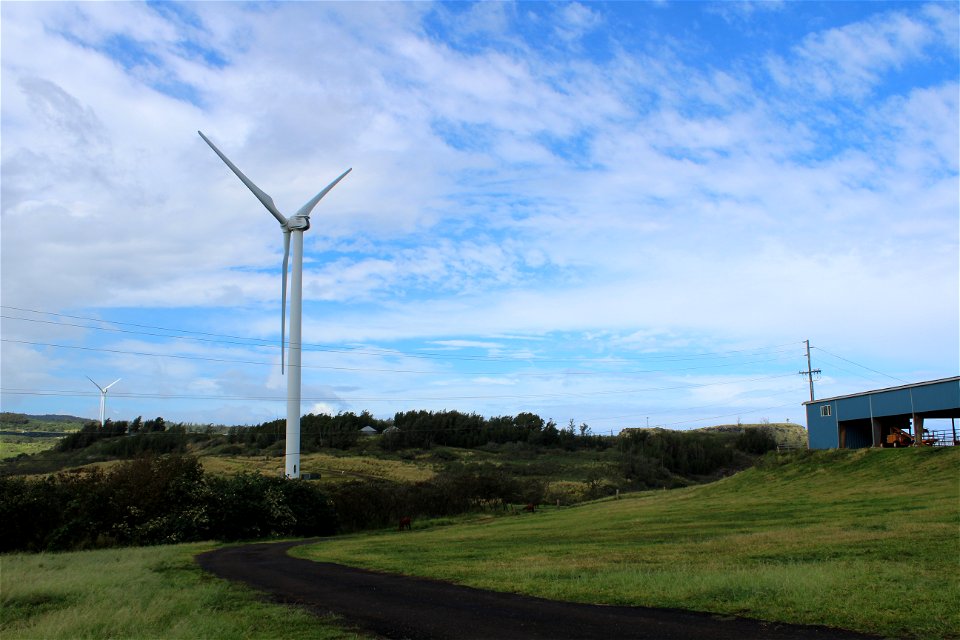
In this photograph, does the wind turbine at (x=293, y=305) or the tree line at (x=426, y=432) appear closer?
the wind turbine at (x=293, y=305)

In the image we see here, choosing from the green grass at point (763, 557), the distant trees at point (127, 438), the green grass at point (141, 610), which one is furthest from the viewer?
the distant trees at point (127, 438)

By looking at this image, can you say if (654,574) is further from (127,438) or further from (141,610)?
(127,438)

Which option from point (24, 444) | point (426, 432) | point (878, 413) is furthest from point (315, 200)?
point (24, 444)

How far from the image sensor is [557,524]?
4194 centimetres

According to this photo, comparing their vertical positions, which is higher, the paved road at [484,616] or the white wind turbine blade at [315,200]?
the white wind turbine blade at [315,200]

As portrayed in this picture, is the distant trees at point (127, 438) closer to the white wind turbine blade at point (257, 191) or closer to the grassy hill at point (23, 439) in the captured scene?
the grassy hill at point (23, 439)

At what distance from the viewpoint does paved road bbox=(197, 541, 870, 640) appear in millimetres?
11500

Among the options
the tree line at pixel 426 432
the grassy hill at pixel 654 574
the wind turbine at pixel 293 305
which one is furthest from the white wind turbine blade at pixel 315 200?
the tree line at pixel 426 432

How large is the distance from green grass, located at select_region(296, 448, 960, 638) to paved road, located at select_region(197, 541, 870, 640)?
2.29 ft

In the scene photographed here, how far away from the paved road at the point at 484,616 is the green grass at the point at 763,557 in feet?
2.29

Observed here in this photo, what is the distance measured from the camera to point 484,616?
13.6m

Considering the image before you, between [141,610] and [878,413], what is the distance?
57.3 meters

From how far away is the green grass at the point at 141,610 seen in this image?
12.5 meters

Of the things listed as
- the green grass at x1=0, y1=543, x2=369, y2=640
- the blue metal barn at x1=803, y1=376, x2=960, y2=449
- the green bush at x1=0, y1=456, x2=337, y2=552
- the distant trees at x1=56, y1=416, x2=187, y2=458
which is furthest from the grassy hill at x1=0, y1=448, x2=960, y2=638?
the distant trees at x1=56, y1=416, x2=187, y2=458
